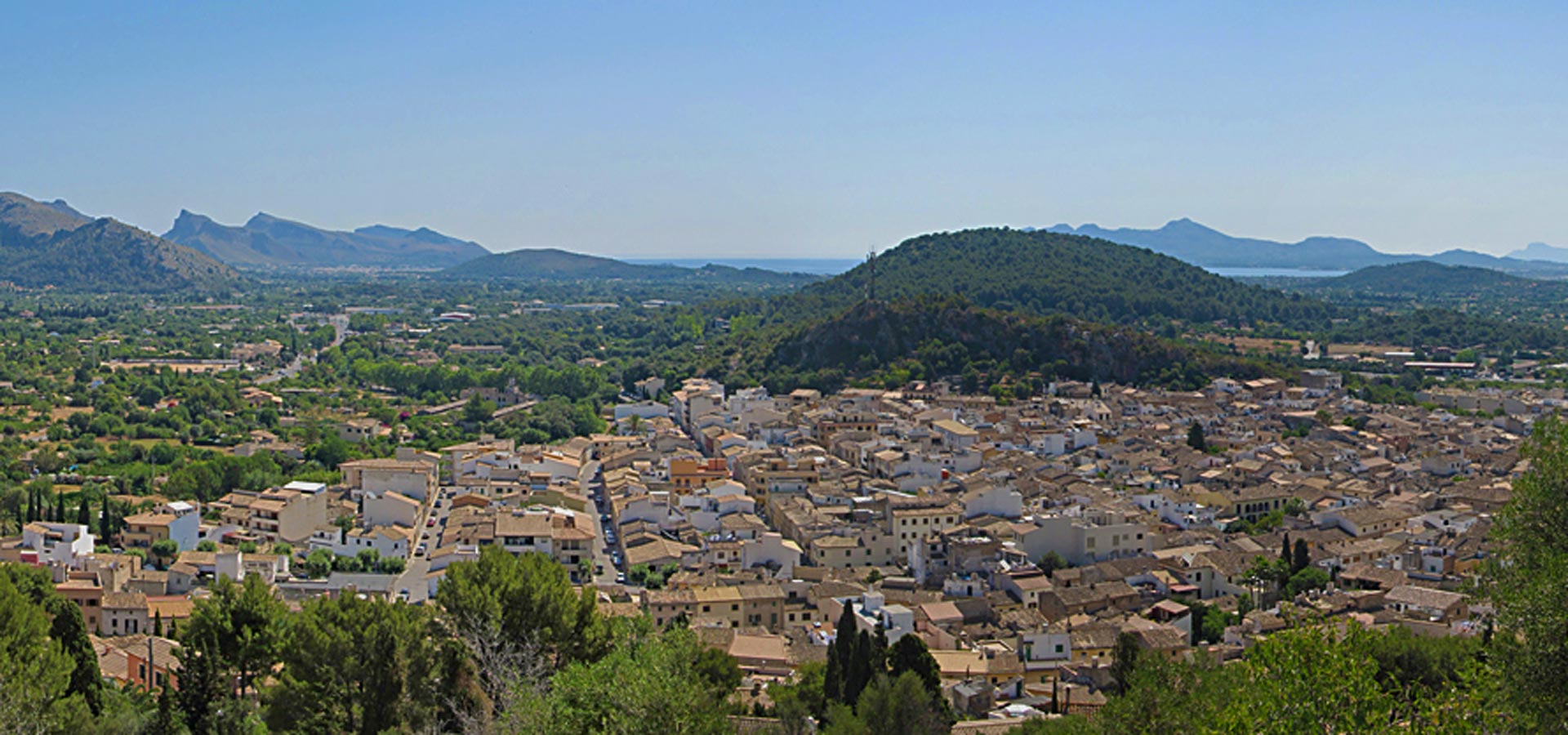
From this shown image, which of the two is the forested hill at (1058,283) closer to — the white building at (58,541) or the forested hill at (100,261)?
the white building at (58,541)

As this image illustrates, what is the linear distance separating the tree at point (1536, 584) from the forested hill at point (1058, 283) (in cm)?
6321

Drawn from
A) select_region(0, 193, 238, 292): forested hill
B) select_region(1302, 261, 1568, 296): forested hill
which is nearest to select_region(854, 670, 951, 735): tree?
select_region(1302, 261, 1568, 296): forested hill

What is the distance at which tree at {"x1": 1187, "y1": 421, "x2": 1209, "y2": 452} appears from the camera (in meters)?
40.2

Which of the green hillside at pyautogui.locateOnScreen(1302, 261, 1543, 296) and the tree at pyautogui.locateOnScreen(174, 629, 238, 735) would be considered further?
the green hillside at pyautogui.locateOnScreen(1302, 261, 1543, 296)

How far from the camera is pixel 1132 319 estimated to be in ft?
259

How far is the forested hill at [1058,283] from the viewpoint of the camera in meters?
81.1

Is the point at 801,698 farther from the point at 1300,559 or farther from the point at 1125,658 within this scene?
the point at 1300,559

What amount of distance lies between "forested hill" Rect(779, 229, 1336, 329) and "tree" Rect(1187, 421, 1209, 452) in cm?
3318

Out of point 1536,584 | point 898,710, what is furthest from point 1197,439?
point 1536,584

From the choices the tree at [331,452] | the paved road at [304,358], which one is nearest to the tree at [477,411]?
the tree at [331,452]

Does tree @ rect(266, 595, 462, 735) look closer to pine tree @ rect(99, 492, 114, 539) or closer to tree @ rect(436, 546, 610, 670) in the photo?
tree @ rect(436, 546, 610, 670)

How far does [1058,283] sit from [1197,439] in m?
45.0

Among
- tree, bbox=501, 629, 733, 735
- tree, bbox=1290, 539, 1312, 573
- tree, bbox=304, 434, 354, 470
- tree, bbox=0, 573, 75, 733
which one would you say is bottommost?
tree, bbox=304, 434, 354, 470

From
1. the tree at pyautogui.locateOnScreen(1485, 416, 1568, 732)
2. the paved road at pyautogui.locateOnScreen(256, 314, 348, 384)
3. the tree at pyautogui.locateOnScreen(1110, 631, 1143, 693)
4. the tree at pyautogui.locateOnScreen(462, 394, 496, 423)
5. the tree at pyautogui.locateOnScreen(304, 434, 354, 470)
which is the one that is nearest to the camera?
the tree at pyautogui.locateOnScreen(1485, 416, 1568, 732)
